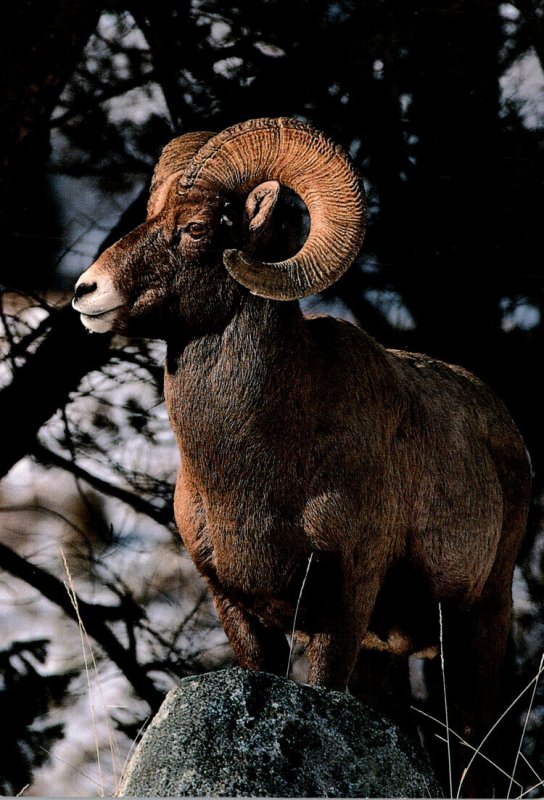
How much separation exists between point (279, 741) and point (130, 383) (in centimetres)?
215

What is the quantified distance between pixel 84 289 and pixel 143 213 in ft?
4.61

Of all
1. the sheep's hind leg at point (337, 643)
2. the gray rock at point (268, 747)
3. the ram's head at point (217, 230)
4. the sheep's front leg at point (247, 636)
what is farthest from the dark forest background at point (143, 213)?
the gray rock at point (268, 747)

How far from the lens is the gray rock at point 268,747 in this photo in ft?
6.06

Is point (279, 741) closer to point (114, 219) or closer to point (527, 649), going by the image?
point (527, 649)

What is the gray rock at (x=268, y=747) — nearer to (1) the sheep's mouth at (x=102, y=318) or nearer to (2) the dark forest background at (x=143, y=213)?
(1) the sheep's mouth at (x=102, y=318)

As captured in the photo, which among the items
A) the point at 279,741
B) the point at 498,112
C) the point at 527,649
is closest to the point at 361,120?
the point at 498,112

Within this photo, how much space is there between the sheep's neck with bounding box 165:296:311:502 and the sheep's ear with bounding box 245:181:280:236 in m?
0.17

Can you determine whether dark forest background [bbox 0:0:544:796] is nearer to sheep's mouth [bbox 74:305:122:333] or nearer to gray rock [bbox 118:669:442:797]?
sheep's mouth [bbox 74:305:122:333]

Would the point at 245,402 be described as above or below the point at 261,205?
below

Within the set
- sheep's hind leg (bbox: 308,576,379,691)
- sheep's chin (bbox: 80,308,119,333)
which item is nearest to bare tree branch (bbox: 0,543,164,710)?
sheep's hind leg (bbox: 308,576,379,691)

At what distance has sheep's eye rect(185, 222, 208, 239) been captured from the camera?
8.18ft

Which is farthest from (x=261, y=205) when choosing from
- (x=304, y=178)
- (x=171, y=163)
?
(x=171, y=163)

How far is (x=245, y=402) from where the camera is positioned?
250 cm

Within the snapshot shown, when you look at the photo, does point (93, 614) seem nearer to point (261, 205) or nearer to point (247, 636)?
point (247, 636)
